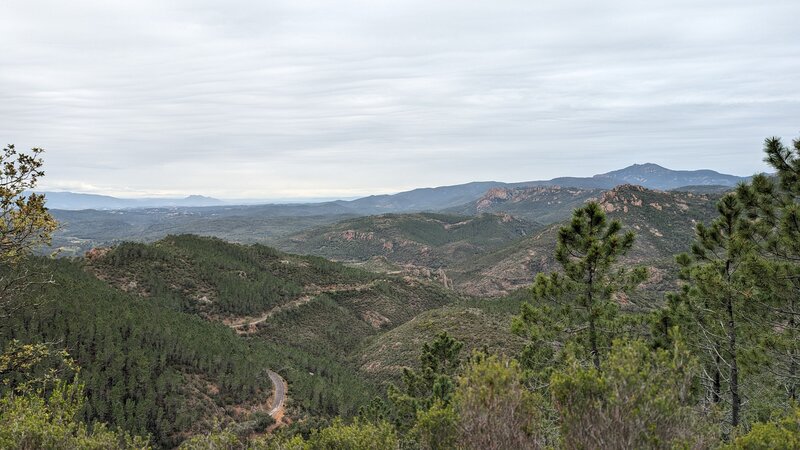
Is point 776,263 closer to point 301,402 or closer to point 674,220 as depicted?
point 301,402

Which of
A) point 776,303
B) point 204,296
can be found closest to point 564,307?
point 776,303

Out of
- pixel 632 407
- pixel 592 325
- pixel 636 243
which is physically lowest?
pixel 636 243

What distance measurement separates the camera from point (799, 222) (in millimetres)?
14781

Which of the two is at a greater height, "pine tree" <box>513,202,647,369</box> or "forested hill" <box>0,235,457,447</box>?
"pine tree" <box>513,202,647,369</box>

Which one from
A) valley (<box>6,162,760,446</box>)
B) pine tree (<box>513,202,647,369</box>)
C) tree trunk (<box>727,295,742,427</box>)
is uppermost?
pine tree (<box>513,202,647,369</box>)

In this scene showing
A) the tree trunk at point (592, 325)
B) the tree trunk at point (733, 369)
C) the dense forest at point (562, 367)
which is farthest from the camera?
the tree trunk at point (592, 325)

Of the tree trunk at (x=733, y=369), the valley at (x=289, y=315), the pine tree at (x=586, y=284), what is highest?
the pine tree at (x=586, y=284)

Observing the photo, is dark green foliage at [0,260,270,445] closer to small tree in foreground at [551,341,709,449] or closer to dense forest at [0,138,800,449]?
dense forest at [0,138,800,449]

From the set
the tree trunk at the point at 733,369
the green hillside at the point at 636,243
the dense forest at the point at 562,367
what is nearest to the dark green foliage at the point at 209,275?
the dense forest at the point at 562,367

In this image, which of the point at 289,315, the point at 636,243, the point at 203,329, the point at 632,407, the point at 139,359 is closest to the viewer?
the point at 632,407

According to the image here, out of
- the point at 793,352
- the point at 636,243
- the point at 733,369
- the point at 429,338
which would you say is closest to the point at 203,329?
the point at 429,338

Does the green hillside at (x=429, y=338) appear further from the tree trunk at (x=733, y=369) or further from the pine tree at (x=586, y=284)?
the tree trunk at (x=733, y=369)

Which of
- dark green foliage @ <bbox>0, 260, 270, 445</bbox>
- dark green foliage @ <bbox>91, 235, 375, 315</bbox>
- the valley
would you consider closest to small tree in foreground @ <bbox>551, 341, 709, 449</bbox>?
the valley

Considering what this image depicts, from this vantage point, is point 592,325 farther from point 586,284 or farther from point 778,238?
point 778,238
